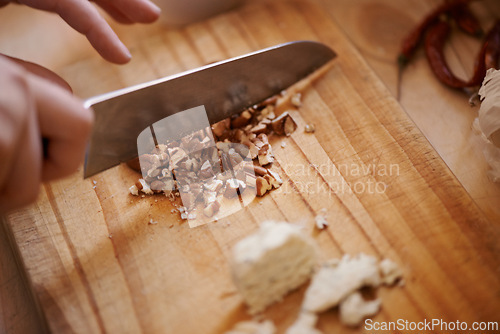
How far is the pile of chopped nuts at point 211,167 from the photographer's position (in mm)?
1050

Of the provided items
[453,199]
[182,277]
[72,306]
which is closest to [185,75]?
[182,277]

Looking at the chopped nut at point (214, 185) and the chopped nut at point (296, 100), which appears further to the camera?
the chopped nut at point (296, 100)

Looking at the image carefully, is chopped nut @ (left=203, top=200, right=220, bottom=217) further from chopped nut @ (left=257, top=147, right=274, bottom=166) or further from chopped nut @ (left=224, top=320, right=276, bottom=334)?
chopped nut @ (left=224, top=320, right=276, bottom=334)

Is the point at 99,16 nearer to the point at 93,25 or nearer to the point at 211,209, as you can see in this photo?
the point at 93,25

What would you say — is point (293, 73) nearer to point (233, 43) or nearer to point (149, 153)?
point (233, 43)

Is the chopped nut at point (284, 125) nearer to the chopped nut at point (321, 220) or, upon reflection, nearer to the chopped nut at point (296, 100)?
the chopped nut at point (296, 100)

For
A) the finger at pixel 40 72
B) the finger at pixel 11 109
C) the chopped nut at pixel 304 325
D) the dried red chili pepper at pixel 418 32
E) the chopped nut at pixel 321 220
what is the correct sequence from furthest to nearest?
the dried red chili pepper at pixel 418 32, the finger at pixel 40 72, the chopped nut at pixel 321 220, the chopped nut at pixel 304 325, the finger at pixel 11 109

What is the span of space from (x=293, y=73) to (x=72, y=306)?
93 centimetres

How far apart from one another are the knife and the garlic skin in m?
0.50

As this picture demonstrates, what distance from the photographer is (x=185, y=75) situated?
3.41 ft

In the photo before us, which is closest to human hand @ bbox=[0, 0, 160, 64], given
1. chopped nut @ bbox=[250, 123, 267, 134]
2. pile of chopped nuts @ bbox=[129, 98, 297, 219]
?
pile of chopped nuts @ bbox=[129, 98, 297, 219]

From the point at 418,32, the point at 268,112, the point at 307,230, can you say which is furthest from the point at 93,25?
the point at 418,32

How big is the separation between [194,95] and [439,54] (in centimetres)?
91

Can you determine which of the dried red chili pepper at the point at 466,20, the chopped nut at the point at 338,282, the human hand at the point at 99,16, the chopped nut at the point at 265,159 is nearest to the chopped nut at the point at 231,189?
the chopped nut at the point at 265,159
